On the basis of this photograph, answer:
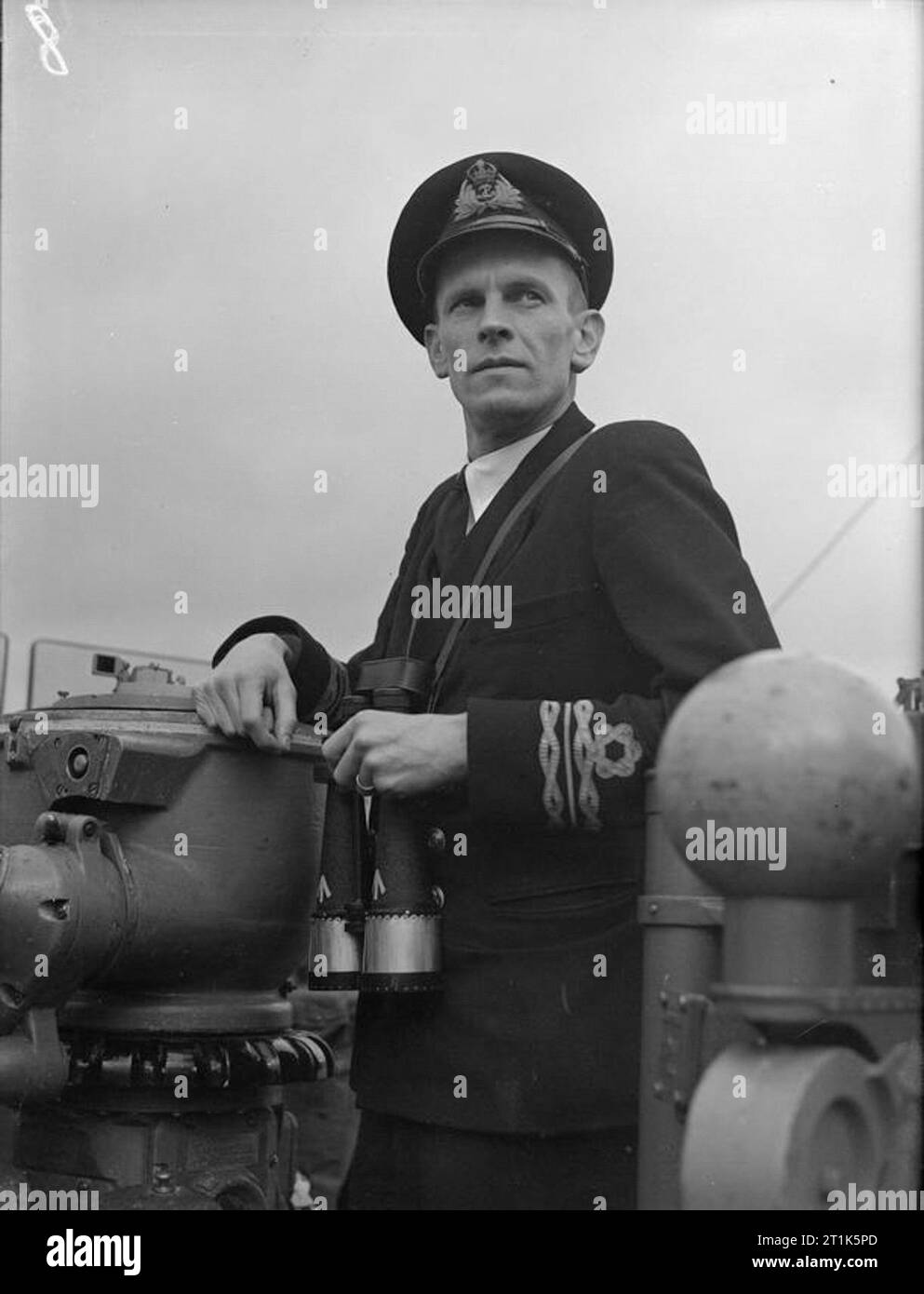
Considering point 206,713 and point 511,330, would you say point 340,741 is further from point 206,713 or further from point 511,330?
point 511,330

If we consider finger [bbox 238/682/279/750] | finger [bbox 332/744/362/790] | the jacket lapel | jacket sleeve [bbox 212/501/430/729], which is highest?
the jacket lapel

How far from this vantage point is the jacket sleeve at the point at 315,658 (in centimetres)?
204

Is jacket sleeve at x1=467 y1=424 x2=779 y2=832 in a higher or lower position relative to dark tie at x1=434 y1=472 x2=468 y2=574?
lower

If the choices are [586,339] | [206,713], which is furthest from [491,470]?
[206,713]

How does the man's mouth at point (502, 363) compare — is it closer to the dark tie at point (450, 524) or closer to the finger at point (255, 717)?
the dark tie at point (450, 524)

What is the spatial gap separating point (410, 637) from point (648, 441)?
38 cm

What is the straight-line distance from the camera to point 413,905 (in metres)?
1.74

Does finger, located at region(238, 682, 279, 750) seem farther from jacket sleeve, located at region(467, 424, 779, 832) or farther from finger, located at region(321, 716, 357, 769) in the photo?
jacket sleeve, located at region(467, 424, 779, 832)

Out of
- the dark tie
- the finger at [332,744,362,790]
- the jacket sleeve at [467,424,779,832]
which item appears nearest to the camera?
the jacket sleeve at [467,424,779,832]

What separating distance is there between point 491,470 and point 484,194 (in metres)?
0.33

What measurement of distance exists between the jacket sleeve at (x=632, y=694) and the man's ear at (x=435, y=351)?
1.24 feet

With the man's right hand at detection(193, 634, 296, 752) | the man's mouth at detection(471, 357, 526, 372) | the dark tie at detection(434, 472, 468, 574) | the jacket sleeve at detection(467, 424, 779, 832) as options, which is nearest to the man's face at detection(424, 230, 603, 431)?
the man's mouth at detection(471, 357, 526, 372)

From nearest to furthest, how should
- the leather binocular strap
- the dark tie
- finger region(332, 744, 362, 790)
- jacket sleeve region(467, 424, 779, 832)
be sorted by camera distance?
jacket sleeve region(467, 424, 779, 832) → finger region(332, 744, 362, 790) → the leather binocular strap → the dark tie

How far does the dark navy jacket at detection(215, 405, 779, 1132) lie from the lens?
163 centimetres
